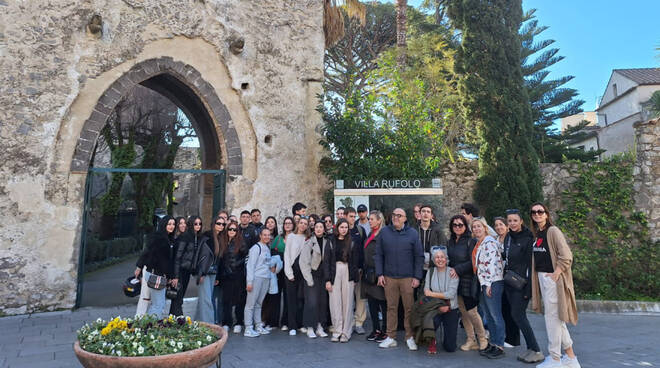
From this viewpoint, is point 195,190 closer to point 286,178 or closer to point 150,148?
point 150,148

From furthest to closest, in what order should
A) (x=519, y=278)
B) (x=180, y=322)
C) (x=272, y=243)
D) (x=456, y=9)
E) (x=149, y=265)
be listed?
(x=456, y=9), (x=272, y=243), (x=149, y=265), (x=519, y=278), (x=180, y=322)

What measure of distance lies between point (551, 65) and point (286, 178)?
14.3 metres

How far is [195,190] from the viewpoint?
1044 inches

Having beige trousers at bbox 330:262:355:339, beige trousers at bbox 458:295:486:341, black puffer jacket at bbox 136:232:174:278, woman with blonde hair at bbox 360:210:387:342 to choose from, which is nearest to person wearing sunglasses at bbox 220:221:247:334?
black puffer jacket at bbox 136:232:174:278

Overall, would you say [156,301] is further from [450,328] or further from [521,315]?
[521,315]

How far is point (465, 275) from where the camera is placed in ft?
15.3

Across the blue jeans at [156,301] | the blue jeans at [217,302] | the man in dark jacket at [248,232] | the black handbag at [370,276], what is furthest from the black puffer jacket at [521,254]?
the blue jeans at [156,301]

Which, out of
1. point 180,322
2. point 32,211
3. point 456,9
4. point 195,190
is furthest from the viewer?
point 195,190

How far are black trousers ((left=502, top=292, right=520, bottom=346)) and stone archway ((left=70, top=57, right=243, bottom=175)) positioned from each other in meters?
5.30

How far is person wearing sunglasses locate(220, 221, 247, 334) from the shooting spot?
18.1ft

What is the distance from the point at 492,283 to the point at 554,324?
2.26 ft

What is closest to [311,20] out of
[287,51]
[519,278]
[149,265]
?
[287,51]

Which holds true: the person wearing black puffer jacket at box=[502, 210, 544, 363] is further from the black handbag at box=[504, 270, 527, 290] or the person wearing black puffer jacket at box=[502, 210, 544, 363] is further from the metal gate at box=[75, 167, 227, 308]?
the metal gate at box=[75, 167, 227, 308]

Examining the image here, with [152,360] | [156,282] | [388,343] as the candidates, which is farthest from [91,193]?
[388,343]
